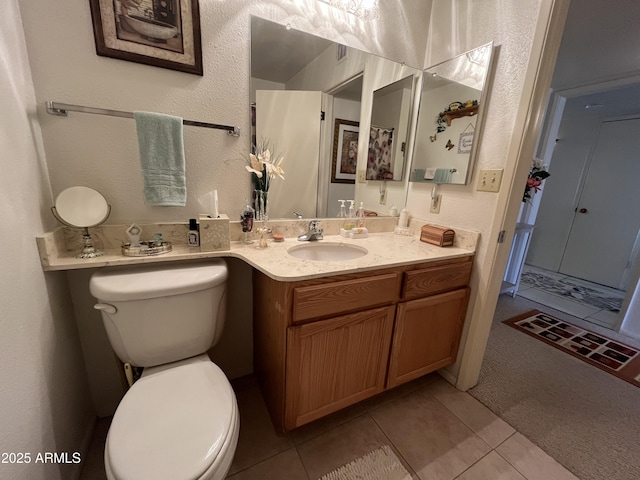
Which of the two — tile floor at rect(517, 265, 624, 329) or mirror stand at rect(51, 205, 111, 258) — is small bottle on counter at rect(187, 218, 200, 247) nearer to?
mirror stand at rect(51, 205, 111, 258)

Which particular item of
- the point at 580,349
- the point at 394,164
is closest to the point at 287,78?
the point at 394,164

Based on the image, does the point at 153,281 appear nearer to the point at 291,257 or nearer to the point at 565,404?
the point at 291,257

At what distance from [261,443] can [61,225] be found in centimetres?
125

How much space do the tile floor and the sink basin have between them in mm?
2613

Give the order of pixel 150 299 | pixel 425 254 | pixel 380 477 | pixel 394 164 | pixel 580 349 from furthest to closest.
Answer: pixel 580 349
pixel 394 164
pixel 425 254
pixel 380 477
pixel 150 299

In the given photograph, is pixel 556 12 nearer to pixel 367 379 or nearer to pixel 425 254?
pixel 425 254

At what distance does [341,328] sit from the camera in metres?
1.04

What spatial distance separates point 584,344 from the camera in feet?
6.54

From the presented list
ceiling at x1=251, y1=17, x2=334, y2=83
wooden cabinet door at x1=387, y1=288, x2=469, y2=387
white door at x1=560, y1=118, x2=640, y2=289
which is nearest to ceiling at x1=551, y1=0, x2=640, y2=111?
white door at x1=560, y1=118, x2=640, y2=289

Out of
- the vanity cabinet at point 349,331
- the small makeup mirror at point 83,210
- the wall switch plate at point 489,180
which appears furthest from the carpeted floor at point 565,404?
the small makeup mirror at point 83,210

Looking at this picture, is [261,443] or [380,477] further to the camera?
[261,443]

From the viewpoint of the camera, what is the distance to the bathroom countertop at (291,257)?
2.90ft

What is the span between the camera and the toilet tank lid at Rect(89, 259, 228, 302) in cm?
87

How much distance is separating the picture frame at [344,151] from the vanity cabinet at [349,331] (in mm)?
719
